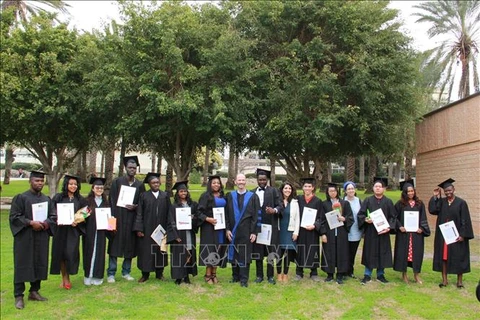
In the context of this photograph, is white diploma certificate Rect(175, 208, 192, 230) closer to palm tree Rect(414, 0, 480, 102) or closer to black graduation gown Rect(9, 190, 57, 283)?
black graduation gown Rect(9, 190, 57, 283)

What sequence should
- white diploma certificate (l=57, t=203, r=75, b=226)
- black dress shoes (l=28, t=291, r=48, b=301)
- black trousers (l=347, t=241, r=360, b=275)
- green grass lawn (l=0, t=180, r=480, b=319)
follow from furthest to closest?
black trousers (l=347, t=241, r=360, b=275) < white diploma certificate (l=57, t=203, r=75, b=226) < black dress shoes (l=28, t=291, r=48, b=301) < green grass lawn (l=0, t=180, r=480, b=319)

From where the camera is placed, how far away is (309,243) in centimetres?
Answer: 834

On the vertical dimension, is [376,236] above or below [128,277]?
above

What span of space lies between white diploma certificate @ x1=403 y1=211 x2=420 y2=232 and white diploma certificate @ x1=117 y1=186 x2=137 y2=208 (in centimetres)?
507

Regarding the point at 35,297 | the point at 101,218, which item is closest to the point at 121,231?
the point at 101,218

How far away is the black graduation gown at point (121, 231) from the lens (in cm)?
813

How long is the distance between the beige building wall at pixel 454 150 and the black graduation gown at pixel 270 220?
8.02m

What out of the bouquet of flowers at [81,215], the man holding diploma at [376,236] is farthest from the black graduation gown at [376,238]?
the bouquet of flowers at [81,215]

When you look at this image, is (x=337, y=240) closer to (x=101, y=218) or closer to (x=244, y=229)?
(x=244, y=229)

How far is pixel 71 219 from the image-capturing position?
7.55 m

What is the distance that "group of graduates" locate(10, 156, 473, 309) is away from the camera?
7.96m

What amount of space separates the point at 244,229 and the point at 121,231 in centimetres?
224

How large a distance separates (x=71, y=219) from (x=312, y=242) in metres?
4.30

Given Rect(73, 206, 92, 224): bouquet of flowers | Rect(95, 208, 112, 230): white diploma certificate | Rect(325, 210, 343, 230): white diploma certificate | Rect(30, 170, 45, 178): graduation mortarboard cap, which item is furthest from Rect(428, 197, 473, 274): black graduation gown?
Rect(30, 170, 45, 178): graduation mortarboard cap
